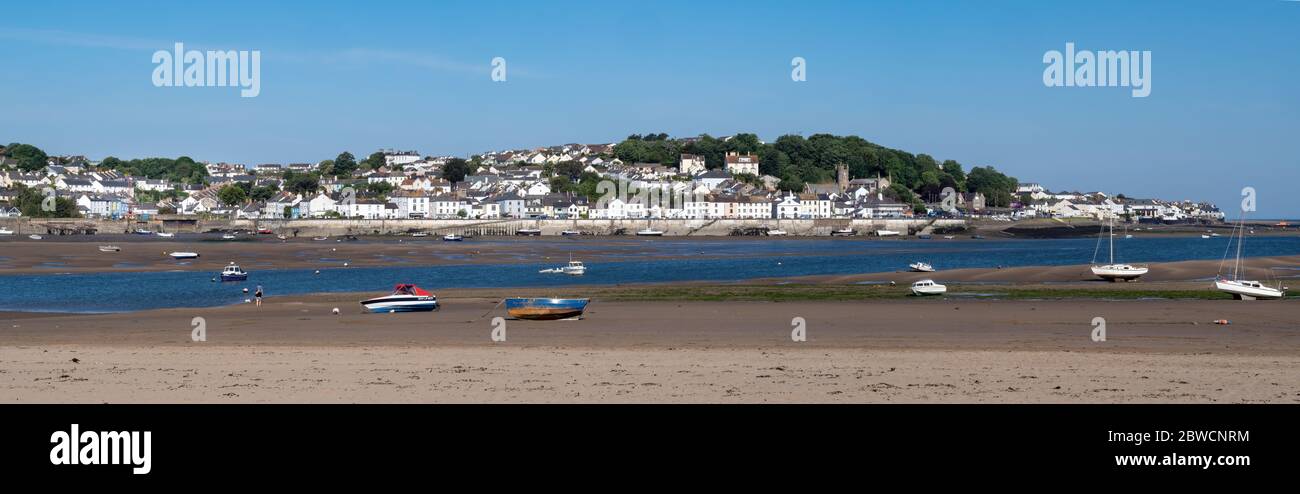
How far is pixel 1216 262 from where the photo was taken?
157ft

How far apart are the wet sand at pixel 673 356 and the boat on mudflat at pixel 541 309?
0.41 metres

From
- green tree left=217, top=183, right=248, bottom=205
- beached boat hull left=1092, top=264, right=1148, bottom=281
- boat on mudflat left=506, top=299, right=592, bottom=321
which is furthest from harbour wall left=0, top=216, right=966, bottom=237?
boat on mudflat left=506, top=299, right=592, bottom=321

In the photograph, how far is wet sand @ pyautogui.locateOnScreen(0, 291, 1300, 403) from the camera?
41.9 feet

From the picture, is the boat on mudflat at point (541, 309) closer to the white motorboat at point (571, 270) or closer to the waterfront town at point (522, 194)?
the white motorboat at point (571, 270)

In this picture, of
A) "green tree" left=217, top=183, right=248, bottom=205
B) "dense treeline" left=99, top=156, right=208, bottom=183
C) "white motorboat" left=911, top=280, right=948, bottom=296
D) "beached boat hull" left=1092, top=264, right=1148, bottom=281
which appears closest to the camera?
"white motorboat" left=911, top=280, right=948, bottom=296

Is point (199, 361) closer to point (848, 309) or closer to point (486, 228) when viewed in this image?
point (848, 309)

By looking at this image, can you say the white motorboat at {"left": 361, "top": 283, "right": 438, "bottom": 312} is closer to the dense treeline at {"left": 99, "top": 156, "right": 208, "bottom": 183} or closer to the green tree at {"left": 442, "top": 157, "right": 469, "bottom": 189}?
the green tree at {"left": 442, "top": 157, "right": 469, "bottom": 189}

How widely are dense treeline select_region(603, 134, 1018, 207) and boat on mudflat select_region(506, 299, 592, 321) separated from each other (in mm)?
140760

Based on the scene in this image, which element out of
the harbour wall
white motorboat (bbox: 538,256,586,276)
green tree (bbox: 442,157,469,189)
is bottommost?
white motorboat (bbox: 538,256,586,276)

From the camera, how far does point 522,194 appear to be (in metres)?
127

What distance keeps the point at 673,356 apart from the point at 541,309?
7012 millimetres

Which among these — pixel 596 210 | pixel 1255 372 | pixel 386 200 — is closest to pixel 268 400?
pixel 1255 372

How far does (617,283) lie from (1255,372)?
82.9ft
